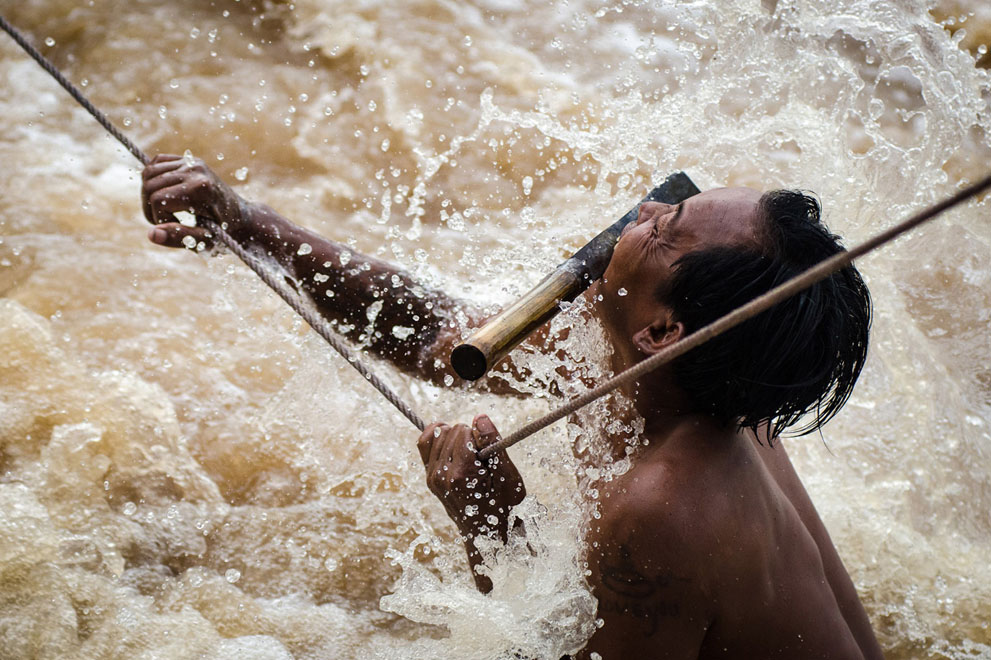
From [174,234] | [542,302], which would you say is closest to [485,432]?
[542,302]

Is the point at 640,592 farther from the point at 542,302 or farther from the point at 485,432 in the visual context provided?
the point at 542,302

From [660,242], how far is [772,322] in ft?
0.92

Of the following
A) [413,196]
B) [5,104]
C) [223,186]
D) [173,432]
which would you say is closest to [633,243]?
[223,186]

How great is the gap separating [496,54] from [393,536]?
2545 millimetres

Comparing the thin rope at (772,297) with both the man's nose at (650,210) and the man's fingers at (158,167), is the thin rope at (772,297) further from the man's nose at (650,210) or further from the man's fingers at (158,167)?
the man's fingers at (158,167)

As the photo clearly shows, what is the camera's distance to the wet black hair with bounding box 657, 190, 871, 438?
168 cm

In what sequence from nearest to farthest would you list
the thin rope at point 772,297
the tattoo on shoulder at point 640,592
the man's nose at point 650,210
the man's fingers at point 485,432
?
the thin rope at point 772,297 → the tattoo on shoulder at point 640,592 → the man's fingers at point 485,432 → the man's nose at point 650,210

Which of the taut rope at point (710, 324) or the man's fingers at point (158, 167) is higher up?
the taut rope at point (710, 324)

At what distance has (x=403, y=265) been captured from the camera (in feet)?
9.31

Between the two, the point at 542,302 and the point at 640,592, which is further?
the point at 542,302

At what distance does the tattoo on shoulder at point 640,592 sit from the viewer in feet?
5.45

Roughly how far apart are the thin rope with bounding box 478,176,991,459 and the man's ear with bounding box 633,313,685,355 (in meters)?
0.29

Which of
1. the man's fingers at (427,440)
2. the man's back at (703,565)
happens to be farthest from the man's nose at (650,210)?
the man's fingers at (427,440)

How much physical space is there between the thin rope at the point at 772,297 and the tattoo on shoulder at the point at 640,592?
0.31 meters
